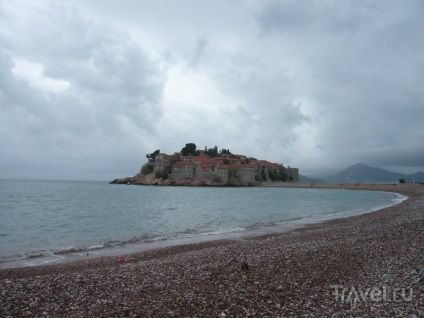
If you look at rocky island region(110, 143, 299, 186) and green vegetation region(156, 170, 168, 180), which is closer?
rocky island region(110, 143, 299, 186)

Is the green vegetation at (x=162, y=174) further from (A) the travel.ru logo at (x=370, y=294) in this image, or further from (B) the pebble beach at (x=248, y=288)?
(A) the travel.ru logo at (x=370, y=294)

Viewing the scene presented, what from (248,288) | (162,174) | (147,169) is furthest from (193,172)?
(248,288)

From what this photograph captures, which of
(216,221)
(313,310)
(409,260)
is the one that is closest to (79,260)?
(313,310)

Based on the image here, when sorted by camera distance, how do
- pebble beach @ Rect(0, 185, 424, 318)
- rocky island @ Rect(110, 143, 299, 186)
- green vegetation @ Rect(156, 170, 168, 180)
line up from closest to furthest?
pebble beach @ Rect(0, 185, 424, 318) < rocky island @ Rect(110, 143, 299, 186) < green vegetation @ Rect(156, 170, 168, 180)

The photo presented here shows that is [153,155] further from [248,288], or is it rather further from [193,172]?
[248,288]

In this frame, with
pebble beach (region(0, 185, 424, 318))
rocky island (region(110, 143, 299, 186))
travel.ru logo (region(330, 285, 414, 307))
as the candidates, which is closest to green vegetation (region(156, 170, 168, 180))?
rocky island (region(110, 143, 299, 186))

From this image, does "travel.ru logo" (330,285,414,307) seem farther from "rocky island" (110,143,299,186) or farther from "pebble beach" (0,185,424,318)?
"rocky island" (110,143,299,186)

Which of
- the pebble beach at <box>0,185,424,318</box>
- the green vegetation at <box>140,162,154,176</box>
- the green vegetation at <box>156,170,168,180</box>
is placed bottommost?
the pebble beach at <box>0,185,424,318</box>

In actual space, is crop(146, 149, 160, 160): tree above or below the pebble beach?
above

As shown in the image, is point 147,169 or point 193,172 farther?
point 147,169

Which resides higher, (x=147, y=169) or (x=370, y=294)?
(x=147, y=169)

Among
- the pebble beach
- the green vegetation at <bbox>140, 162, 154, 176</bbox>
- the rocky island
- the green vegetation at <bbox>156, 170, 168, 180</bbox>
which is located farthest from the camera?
the green vegetation at <bbox>140, 162, 154, 176</bbox>

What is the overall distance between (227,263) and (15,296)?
7109 millimetres

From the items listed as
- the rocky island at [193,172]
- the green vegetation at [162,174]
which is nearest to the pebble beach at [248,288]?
the rocky island at [193,172]
